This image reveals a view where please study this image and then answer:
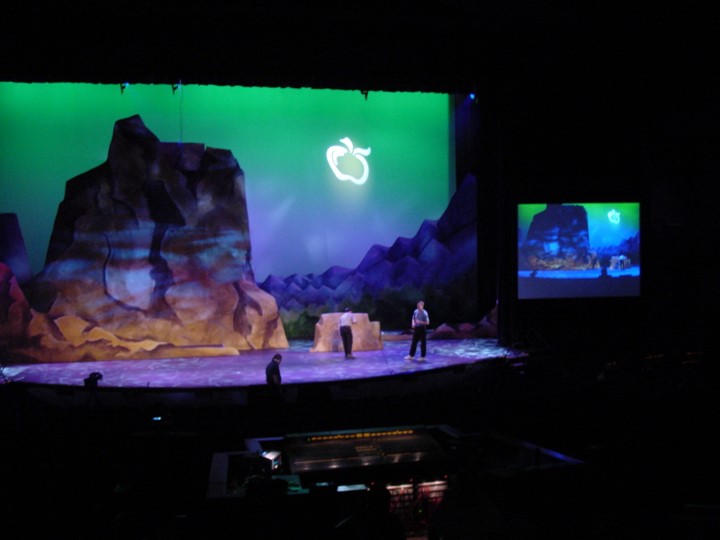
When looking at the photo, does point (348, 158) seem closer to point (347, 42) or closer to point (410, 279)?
point (410, 279)

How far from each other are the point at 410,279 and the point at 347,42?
5195mm

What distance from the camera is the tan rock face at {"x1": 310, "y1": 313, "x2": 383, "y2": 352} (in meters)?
11.0

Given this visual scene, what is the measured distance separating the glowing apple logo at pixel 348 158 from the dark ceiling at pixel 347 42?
236 centimetres

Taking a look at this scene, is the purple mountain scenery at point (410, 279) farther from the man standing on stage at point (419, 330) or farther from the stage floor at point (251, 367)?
the man standing on stage at point (419, 330)

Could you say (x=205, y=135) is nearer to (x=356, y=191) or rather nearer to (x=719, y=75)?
(x=356, y=191)

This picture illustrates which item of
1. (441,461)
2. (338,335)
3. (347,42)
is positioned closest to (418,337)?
(338,335)

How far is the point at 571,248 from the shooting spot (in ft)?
35.3

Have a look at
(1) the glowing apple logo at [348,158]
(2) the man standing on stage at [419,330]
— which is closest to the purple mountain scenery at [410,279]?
(1) the glowing apple logo at [348,158]

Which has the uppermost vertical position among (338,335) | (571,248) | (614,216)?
(614,216)

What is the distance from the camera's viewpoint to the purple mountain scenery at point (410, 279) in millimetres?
11852

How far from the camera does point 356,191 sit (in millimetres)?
11938

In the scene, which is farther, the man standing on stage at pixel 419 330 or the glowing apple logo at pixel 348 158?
the glowing apple logo at pixel 348 158

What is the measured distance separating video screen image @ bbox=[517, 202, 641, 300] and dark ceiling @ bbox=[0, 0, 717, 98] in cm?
215

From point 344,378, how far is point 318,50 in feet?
12.8
